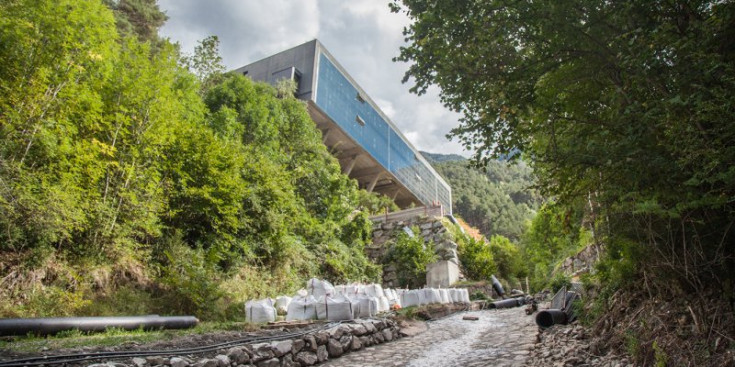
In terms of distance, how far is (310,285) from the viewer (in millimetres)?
9438

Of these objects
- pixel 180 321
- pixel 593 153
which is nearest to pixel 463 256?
pixel 180 321

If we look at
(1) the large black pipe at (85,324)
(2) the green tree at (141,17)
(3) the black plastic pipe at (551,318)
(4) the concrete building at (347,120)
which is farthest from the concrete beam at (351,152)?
(1) the large black pipe at (85,324)

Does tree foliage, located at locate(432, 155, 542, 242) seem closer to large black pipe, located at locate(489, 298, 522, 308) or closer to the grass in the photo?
large black pipe, located at locate(489, 298, 522, 308)

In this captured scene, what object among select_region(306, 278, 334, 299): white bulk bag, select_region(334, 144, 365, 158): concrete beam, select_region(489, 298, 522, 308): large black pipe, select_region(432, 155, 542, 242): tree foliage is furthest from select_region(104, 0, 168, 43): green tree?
select_region(432, 155, 542, 242): tree foliage

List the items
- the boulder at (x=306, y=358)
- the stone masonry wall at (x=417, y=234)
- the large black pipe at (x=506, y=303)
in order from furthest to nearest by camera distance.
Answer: the stone masonry wall at (x=417, y=234) → the large black pipe at (x=506, y=303) → the boulder at (x=306, y=358)

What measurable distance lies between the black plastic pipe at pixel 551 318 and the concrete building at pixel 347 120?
16.7 m

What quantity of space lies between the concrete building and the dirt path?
51.4ft

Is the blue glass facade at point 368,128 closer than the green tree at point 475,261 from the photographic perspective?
No

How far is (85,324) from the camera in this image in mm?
4875

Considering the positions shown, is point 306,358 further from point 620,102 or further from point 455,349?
point 620,102

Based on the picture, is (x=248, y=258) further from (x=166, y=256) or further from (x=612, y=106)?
(x=612, y=106)

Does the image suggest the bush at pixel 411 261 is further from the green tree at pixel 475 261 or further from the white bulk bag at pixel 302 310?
the white bulk bag at pixel 302 310

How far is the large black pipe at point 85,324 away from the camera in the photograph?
164 inches

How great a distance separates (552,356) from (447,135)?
111 inches
